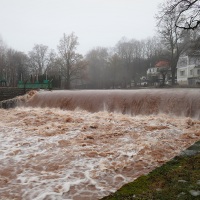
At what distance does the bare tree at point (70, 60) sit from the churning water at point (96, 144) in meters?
30.7

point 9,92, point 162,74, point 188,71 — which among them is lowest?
point 9,92

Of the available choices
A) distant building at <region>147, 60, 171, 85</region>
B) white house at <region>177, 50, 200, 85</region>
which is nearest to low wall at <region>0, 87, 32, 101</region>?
distant building at <region>147, 60, 171, 85</region>

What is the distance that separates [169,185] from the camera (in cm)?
353

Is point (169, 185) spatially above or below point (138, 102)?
below

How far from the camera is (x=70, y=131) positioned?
8.64 m

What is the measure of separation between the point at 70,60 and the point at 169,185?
4171cm

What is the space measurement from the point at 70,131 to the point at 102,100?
4.79m

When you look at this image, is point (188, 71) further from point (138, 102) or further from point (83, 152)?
point (83, 152)

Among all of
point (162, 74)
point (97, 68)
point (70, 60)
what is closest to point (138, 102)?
point (162, 74)

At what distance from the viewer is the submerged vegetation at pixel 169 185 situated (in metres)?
3.23

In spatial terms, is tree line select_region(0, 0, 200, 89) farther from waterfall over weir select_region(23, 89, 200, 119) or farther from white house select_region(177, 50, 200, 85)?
waterfall over weir select_region(23, 89, 200, 119)

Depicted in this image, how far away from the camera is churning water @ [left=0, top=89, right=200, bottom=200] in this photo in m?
4.45

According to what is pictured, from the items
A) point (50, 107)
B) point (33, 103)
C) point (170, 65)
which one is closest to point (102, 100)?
point (50, 107)

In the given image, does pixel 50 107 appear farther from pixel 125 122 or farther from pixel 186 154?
pixel 186 154
